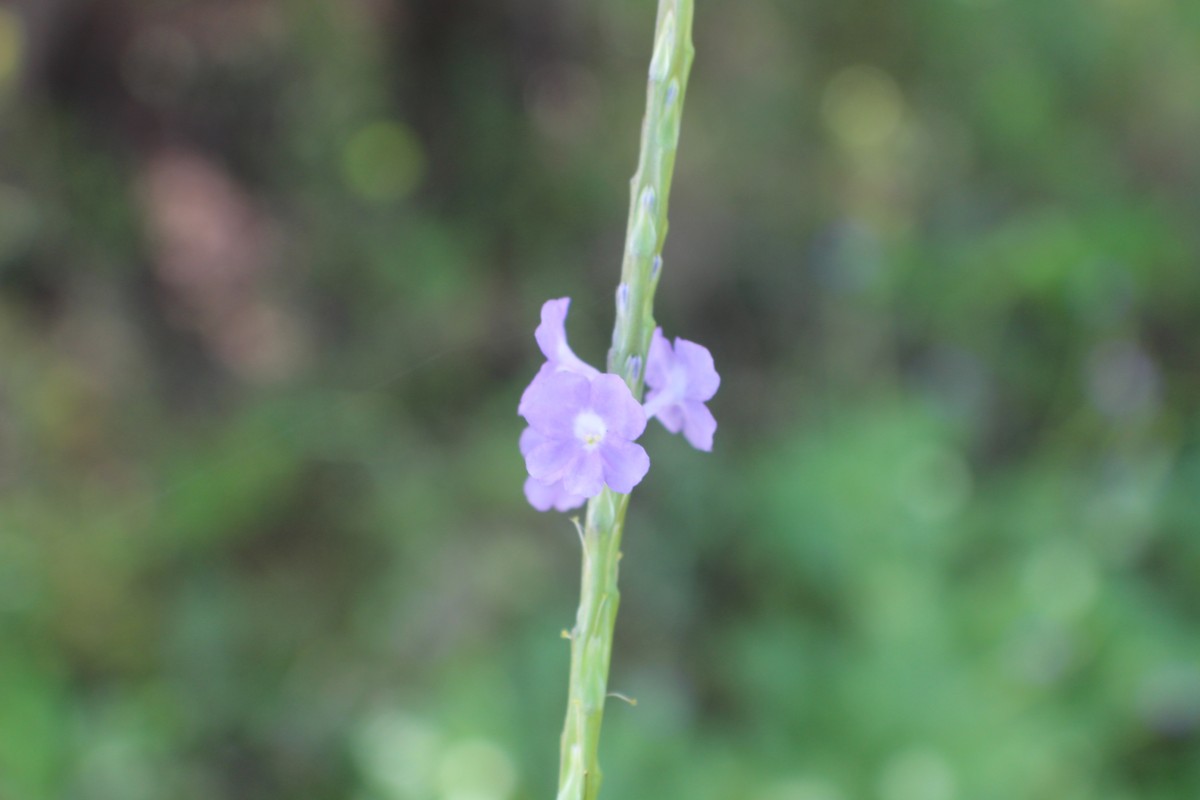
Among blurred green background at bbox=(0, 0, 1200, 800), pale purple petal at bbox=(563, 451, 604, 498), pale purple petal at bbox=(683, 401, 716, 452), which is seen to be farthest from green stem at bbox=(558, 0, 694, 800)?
blurred green background at bbox=(0, 0, 1200, 800)

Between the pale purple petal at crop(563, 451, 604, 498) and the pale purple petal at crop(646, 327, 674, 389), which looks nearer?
the pale purple petal at crop(563, 451, 604, 498)

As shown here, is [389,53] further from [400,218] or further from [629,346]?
[629,346]

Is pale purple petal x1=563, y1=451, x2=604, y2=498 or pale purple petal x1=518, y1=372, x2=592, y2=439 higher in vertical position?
pale purple petal x1=518, y1=372, x2=592, y2=439

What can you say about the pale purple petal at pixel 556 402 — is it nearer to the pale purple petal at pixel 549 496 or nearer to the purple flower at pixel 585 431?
the purple flower at pixel 585 431

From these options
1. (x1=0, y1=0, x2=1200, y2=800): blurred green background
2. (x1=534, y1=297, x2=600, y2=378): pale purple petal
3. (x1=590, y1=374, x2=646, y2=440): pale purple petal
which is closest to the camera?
(x1=590, y1=374, x2=646, y2=440): pale purple petal

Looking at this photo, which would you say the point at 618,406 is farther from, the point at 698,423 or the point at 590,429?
the point at 698,423

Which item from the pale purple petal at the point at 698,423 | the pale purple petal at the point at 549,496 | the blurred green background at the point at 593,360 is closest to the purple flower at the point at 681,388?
the pale purple petal at the point at 698,423

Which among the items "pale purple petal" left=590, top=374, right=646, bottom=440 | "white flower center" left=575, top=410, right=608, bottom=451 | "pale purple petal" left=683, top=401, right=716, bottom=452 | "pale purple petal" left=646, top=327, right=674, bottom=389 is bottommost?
"pale purple petal" left=590, top=374, right=646, bottom=440

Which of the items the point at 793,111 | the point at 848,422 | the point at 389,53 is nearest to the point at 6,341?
the point at 389,53

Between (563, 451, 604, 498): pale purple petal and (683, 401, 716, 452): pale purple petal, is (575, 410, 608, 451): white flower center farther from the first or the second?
(683, 401, 716, 452): pale purple petal
